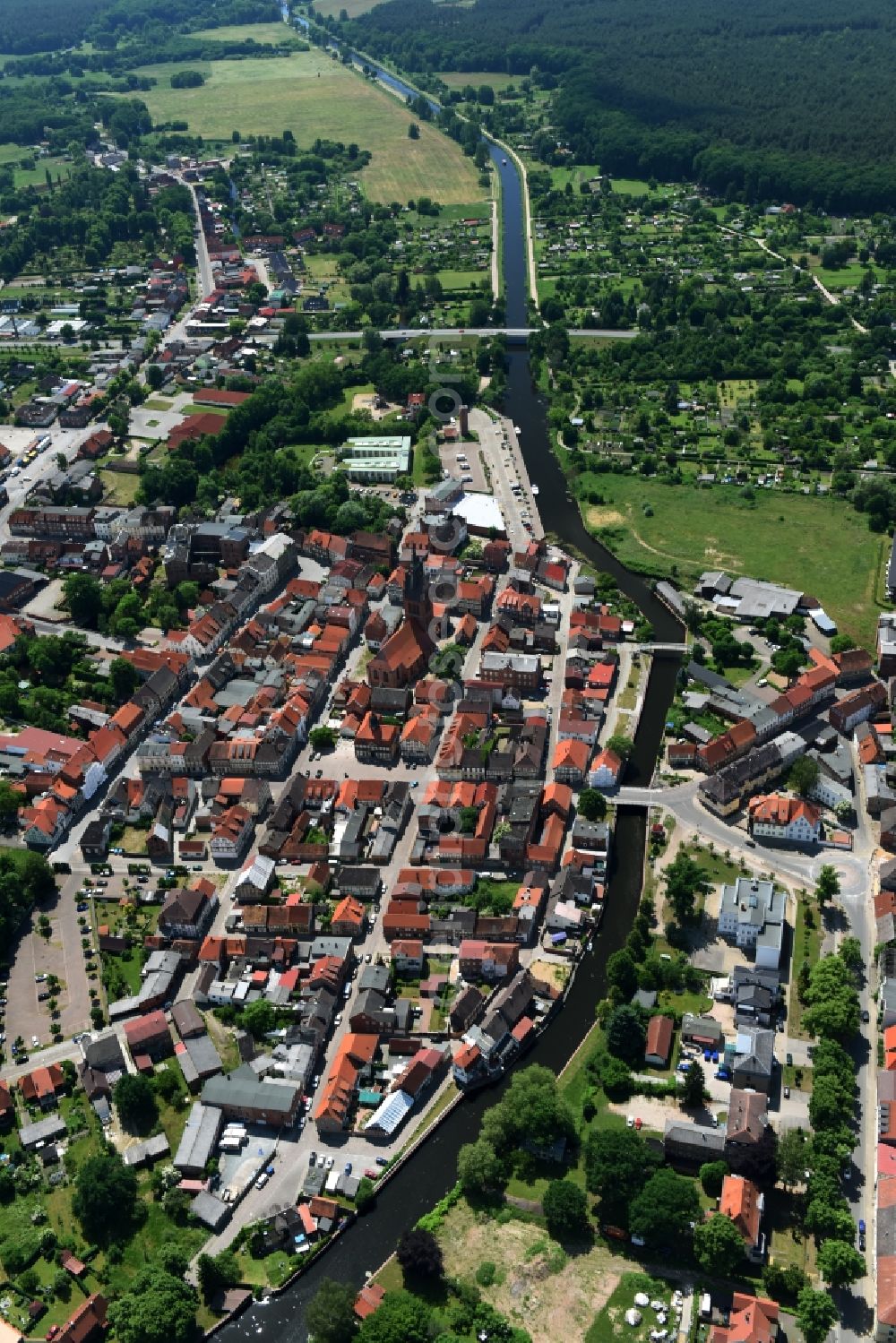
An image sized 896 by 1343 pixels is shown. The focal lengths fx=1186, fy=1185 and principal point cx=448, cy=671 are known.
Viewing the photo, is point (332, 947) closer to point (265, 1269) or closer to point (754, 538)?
point (265, 1269)

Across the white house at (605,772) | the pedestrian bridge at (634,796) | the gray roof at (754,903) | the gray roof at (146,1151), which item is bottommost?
the gray roof at (146,1151)

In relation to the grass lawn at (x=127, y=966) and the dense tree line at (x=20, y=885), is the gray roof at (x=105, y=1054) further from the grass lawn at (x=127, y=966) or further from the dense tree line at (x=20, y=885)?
the dense tree line at (x=20, y=885)

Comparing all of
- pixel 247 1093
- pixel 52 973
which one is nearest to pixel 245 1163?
pixel 247 1093

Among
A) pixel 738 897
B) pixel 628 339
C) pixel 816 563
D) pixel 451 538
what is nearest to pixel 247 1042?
pixel 738 897

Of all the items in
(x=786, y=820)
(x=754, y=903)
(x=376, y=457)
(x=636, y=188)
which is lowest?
(x=754, y=903)

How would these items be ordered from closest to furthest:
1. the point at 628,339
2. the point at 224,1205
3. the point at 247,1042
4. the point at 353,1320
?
the point at 353,1320
the point at 224,1205
the point at 247,1042
the point at 628,339

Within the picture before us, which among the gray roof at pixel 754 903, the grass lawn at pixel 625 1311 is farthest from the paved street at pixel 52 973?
the gray roof at pixel 754 903

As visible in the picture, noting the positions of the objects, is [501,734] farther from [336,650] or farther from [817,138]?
[817,138]
